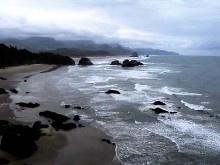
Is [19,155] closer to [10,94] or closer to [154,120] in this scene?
[154,120]

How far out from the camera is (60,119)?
954 inches

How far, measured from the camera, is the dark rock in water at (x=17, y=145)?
16328 mm

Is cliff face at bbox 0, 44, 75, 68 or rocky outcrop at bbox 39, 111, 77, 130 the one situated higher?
cliff face at bbox 0, 44, 75, 68

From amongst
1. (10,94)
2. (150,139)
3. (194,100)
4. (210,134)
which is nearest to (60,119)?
(150,139)

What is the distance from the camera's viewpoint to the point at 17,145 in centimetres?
1638

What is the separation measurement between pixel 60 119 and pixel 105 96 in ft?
45.6

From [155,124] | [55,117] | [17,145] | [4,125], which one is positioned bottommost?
[155,124]

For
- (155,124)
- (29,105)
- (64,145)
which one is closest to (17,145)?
(64,145)

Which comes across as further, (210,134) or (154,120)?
(154,120)

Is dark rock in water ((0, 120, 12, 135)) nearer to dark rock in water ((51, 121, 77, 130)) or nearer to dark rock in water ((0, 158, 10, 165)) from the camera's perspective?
dark rock in water ((51, 121, 77, 130))

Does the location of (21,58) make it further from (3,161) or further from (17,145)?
(3,161)

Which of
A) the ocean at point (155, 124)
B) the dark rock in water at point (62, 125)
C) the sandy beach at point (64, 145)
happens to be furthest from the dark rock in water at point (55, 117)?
the ocean at point (155, 124)

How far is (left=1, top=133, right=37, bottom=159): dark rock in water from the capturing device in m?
16.3

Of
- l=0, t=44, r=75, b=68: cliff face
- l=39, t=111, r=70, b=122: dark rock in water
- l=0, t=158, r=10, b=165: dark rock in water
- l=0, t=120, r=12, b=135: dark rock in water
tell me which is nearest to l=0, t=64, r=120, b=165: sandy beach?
l=0, t=158, r=10, b=165: dark rock in water
